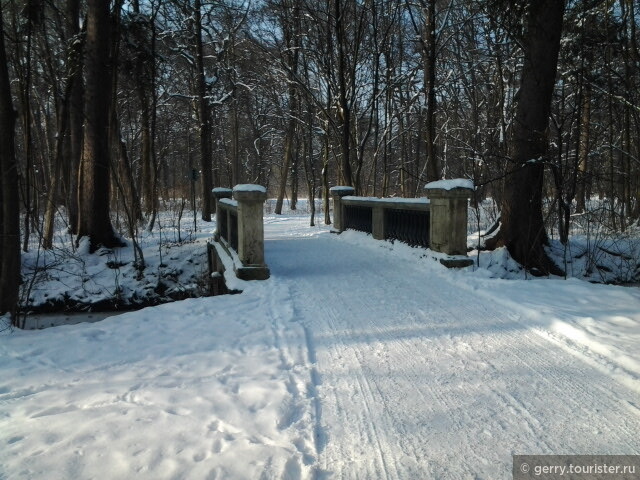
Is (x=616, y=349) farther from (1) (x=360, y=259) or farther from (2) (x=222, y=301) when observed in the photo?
(1) (x=360, y=259)

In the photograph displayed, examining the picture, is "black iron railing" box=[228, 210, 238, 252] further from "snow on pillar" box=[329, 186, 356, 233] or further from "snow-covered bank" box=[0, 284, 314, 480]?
"snow on pillar" box=[329, 186, 356, 233]

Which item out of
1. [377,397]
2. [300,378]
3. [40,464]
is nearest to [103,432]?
[40,464]

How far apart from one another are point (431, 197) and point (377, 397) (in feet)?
17.3

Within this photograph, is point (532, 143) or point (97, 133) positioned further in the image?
point (97, 133)

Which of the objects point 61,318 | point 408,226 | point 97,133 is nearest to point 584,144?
point 408,226

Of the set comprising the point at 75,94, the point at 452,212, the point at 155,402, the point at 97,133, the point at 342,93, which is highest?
the point at 342,93

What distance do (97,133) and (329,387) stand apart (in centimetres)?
1033

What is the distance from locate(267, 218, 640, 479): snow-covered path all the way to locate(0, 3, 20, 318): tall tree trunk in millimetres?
3664

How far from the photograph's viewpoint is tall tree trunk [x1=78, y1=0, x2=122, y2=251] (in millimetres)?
11086

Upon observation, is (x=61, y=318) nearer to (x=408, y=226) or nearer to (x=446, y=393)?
(x=408, y=226)

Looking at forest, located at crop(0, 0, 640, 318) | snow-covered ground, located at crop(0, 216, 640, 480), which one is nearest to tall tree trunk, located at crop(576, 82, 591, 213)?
forest, located at crop(0, 0, 640, 318)

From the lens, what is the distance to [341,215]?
47.1ft

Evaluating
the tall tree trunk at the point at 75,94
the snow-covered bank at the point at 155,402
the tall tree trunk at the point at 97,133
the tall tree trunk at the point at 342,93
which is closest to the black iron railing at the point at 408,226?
the snow-covered bank at the point at 155,402

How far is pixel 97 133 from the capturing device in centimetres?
1130
